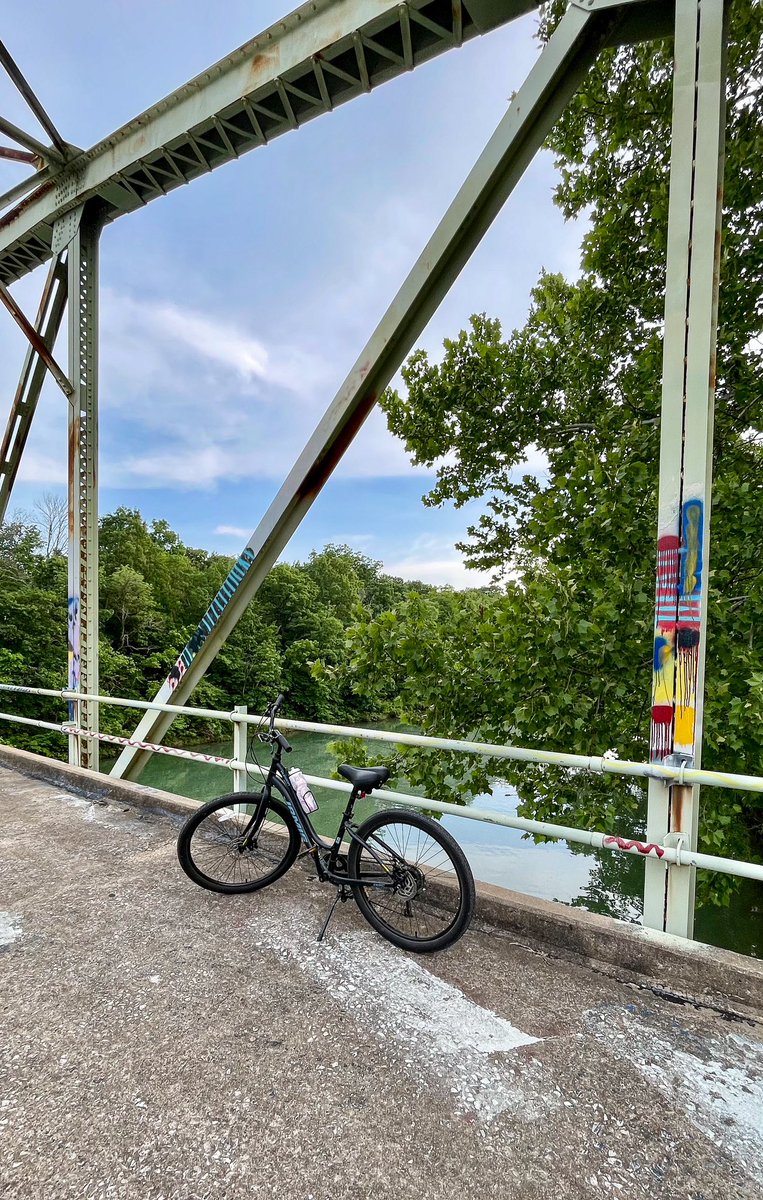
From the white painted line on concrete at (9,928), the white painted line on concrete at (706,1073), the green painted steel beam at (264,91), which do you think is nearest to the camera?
the white painted line on concrete at (706,1073)

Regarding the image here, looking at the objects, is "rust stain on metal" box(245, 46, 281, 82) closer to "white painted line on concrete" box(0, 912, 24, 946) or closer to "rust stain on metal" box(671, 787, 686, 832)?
"rust stain on metal" box(671, 787, 686, 832)

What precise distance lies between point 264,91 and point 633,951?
5.36 metres

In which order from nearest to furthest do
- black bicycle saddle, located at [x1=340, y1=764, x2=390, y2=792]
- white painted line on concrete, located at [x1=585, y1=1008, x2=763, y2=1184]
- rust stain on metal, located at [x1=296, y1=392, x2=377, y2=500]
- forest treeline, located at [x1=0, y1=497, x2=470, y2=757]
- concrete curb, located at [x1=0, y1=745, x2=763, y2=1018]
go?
white painted line on concrete, located at [x1=585, y1=1008, x2=763, y2=1184]
concrete curb, located at [x1=0, y1=745, x2=763, y2=1018]
black bicycle saddle, located at [x1=340, y1=764, x2=390, y2=792]
rust stain on metal, located at [x1=296, y1=392, x2=377, y2=500]
forest treeline, located at [x1=0, y1=497, x2=470, y2=757]

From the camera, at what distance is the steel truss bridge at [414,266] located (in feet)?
7.22

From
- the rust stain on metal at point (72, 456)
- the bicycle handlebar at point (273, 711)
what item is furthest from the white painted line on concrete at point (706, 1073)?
the rust stain on metal at point (72, 456)

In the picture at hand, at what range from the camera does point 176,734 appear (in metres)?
20.8

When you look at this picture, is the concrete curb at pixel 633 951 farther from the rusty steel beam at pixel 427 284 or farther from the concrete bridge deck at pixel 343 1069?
the rusty steel beam at pixel 427 284

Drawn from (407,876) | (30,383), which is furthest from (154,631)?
(407,876)

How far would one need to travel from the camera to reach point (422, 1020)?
177cm

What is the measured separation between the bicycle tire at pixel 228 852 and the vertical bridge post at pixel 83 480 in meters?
2.69

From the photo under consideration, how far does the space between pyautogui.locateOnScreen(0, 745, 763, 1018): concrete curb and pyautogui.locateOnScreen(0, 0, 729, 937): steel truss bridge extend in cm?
13

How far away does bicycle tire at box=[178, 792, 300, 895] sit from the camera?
8.69 feet

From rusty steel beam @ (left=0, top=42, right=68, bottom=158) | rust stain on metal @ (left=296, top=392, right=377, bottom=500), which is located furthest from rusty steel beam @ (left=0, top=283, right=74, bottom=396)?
rust stain on metal @ (left=296, top=392, right=377, bottom=500)

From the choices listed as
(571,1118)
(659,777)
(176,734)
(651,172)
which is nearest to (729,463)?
(651,172)
